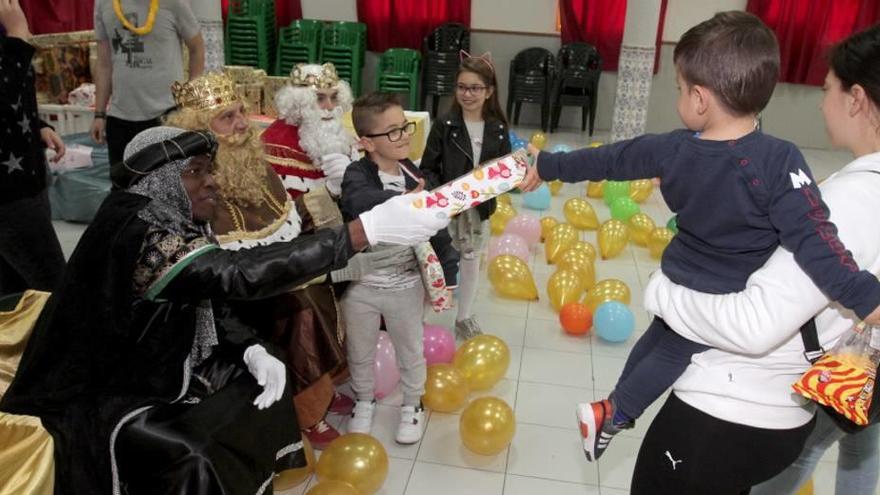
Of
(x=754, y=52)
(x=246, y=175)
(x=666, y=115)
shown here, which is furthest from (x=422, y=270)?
(x=666, y=115)

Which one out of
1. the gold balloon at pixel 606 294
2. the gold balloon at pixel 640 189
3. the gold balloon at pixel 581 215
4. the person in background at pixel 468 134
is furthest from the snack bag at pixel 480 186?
the gold balloon at pixel 640 189

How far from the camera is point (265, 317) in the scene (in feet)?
8.50

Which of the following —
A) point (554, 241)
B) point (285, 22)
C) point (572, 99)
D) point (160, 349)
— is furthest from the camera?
point (285, 22)

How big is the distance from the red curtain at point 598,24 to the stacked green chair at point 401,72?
1.79m

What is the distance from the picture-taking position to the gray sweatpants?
271 cm

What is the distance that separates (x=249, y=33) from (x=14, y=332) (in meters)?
7.36

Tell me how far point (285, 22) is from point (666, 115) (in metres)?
4.88

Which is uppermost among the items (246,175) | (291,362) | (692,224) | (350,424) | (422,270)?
(692,224)

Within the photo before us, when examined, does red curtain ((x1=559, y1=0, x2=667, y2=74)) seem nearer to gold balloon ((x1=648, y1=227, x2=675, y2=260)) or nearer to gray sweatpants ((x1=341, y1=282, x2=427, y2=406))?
gold balloon ((x1=648, y1=227, x2=675, y2=260))

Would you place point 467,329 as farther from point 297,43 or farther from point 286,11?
point 286,11

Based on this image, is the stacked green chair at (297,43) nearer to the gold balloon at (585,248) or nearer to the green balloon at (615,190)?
the green balloon at (615,190)

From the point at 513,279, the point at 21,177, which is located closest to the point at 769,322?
the point at 21,177

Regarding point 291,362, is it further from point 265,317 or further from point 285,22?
point 285,22

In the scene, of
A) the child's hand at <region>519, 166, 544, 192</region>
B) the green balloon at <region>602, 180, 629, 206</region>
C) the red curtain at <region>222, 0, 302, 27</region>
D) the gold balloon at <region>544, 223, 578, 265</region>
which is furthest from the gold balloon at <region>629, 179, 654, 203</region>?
the red curtain at <region>222, 0, 302, 27</region>
